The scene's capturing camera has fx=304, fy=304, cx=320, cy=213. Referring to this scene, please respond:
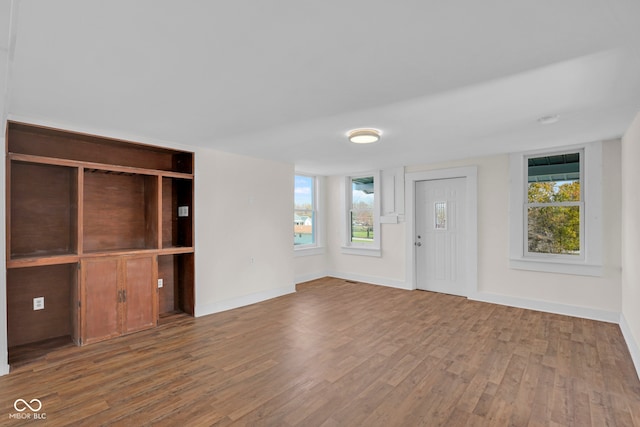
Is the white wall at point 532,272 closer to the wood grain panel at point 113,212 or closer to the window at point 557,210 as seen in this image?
the window at point 557,210

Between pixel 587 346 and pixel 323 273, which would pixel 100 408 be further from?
pixel 323 273

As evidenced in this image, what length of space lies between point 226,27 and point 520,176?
475 centimetres

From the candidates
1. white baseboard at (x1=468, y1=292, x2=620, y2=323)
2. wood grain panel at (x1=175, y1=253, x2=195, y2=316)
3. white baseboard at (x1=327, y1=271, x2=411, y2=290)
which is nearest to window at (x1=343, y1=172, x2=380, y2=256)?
white baseboard at (x1=327, y1=271, x2=411, y2=290)

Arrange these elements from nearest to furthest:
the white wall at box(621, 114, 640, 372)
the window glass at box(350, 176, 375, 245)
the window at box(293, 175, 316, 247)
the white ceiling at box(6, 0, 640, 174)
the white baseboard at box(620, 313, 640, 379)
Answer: the white ceiling at box(6, 0, 640, 174) → the white baseboard at box(620, 313, 640, 379) → the white wall at box(621, 114, 640, 372) → the window glass at box(350, 176, 375, 245) → the window at box(293, 175, 316, 247)

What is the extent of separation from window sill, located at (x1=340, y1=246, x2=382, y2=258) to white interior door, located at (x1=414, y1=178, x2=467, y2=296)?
840mm

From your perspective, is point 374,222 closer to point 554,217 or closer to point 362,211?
point 362,211

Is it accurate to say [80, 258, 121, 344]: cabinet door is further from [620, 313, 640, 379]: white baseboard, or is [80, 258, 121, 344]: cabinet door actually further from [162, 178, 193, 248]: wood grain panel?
[620, 313, 640, 379]: white baseboard

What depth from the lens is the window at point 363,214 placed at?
6441 mm

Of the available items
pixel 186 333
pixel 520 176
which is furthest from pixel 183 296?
pixel 520 176

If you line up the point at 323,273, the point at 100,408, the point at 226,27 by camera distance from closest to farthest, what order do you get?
the point at 226,27 → the point at 100,408 → the point at 323,273

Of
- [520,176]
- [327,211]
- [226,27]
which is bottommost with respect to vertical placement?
[327,211]

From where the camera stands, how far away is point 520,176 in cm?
469

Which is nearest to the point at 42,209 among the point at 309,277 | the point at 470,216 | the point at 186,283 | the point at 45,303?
the point at 45,303

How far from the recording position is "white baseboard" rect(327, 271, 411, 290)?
6012 millimetres
